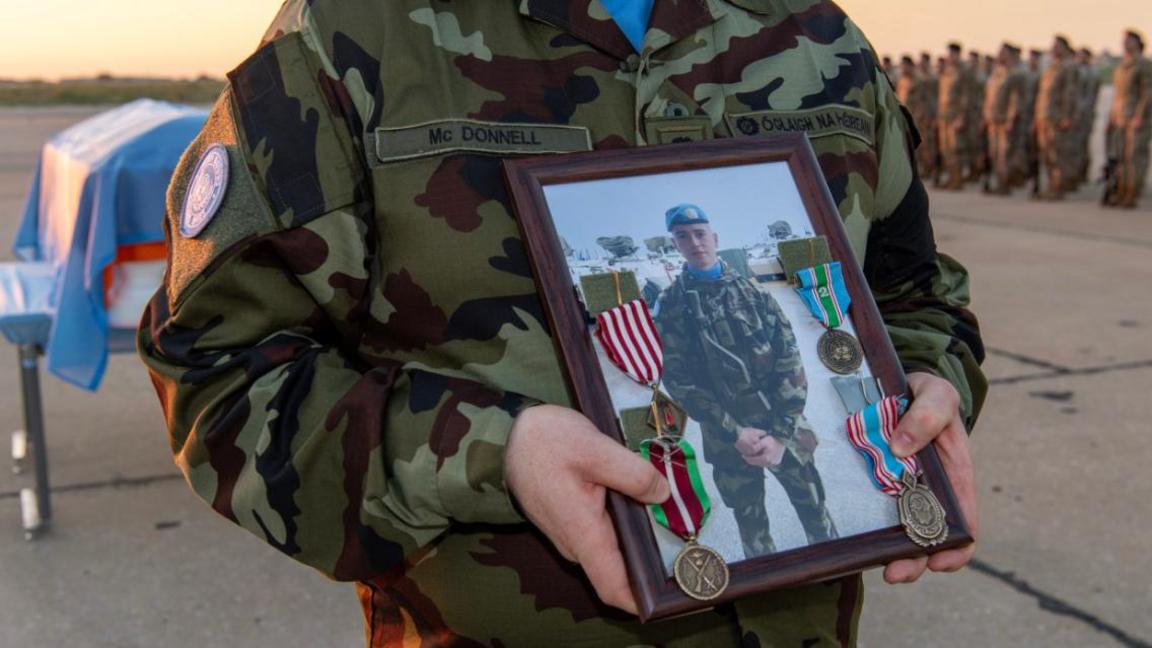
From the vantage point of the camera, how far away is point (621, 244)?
107 centimetres

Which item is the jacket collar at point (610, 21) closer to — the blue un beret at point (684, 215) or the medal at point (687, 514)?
the blue un beret at point (684, 215)

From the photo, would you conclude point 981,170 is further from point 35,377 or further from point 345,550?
point 345,550

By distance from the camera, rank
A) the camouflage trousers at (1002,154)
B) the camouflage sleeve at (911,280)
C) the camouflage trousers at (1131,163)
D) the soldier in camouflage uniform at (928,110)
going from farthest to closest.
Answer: the soldier in camouflage uniform at (928,110), the camouflage trousers at (1002,154), the camouflage trousers at (1131,163), the camouflage sleeve at (911,280)

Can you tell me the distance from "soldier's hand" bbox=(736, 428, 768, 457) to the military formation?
40.7 ft

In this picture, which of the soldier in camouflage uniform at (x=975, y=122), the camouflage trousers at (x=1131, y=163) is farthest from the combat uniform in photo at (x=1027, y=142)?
the camouflage trousers at (x=1131, y=163)

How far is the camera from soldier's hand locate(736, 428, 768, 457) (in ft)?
3.32

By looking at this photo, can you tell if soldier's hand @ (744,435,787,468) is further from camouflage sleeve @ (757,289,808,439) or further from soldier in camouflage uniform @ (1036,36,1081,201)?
soldier in camouflage uniform @ (1036,36,1081,201)

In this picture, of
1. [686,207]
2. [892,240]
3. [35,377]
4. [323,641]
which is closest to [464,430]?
[686,207]

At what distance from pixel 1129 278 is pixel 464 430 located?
7848mm

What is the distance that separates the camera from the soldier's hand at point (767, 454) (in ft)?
3.32

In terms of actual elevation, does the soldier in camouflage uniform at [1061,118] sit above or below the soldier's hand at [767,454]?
above

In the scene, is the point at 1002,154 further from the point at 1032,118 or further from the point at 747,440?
the point at 747,440

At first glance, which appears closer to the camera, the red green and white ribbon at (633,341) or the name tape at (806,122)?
the red green and white ribbon at (633,341)

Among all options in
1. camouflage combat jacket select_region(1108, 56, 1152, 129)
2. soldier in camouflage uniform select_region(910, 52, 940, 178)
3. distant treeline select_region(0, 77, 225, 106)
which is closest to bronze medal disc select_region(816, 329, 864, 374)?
camouflage combat jacket select_region(1108, 56, 1152, 129)
